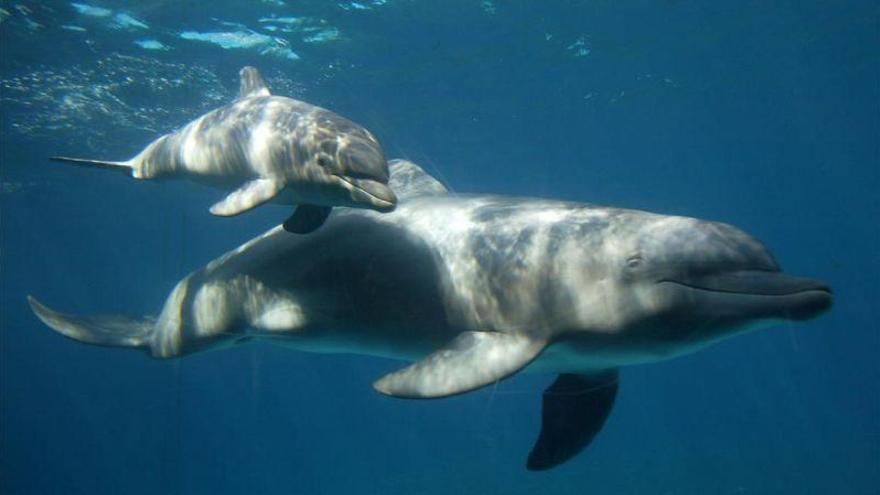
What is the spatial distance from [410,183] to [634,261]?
3.76 metres

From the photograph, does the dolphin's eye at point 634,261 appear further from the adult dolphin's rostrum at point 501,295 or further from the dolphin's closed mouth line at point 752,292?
the dolphin's closed mouth line at point 752,292

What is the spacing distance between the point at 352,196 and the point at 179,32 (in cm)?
1800

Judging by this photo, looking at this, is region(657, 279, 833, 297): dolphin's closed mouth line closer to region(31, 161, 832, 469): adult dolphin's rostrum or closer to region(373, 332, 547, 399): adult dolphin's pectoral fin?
region(31, 161, 832, 469): adult dolphin's rostrum

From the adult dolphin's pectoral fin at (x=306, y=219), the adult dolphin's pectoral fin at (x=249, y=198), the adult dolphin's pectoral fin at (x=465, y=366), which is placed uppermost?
the adult dolphin's pectoral fin at (x=249, y=198)

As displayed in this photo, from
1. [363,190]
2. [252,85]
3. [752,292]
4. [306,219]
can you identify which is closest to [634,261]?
[752,292]

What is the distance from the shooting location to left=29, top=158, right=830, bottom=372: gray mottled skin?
502 cm

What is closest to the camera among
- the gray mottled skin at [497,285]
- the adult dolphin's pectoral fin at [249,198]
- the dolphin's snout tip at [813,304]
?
the dolphin's snout tip at [813,304]

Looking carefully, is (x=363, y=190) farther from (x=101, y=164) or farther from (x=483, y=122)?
(x=483, y=122)

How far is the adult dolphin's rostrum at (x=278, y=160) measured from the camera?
6.69 meters

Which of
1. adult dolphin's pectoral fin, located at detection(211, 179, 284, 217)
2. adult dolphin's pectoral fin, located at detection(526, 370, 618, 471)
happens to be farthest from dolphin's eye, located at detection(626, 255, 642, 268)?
adult dolphin's pectoral fin, located at detection(211, 179, 284, 217)

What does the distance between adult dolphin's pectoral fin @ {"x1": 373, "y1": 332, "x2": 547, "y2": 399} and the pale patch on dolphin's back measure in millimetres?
2672

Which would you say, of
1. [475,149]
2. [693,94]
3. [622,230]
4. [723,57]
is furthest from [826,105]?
[622,230]

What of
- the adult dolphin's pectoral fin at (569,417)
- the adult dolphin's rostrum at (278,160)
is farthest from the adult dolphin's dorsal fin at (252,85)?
the adult dolphin's pectoral fin at (569,417)

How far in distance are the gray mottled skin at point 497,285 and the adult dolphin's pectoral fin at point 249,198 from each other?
501 millimetres
